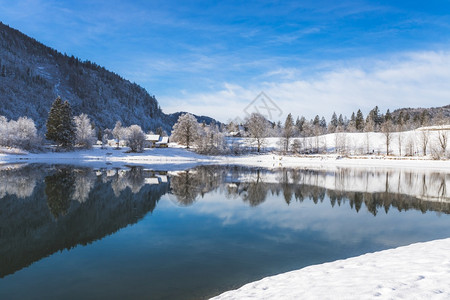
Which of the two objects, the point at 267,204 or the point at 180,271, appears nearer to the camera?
the point at 180,271

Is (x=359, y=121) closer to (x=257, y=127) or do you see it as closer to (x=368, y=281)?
(x=257, y=127)

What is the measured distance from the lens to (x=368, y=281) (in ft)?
21.0

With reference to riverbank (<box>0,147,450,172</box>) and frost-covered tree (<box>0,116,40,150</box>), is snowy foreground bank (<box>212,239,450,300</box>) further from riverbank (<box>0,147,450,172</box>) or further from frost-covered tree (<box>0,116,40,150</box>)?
frost-covered tree (<box>0,116,40,150</box>)

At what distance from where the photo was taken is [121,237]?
483 inches

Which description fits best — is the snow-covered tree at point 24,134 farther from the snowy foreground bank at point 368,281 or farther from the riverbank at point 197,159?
the snowy foreground bank at point 368,281

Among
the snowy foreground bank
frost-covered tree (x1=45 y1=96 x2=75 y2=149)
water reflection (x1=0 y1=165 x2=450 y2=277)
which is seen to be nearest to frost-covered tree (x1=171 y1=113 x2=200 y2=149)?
frost-covered tree (x1=45 y1=96 x2=75 y2=149)

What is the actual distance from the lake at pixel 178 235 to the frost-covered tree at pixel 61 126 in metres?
48.2

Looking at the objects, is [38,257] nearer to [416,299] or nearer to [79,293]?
[79,293]

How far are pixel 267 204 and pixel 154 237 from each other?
31.1ft

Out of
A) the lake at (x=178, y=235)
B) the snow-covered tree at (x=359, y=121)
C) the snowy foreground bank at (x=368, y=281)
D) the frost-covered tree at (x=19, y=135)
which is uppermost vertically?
the snow-covered tree at (x=359, y=121)

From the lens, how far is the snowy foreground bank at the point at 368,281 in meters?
5.70

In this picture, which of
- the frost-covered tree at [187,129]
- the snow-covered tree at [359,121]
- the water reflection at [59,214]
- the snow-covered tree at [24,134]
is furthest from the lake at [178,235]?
the snow-covered tree at [359,121]

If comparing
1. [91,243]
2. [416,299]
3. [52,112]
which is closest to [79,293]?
[91,243]

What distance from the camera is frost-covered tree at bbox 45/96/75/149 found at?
218 feet
